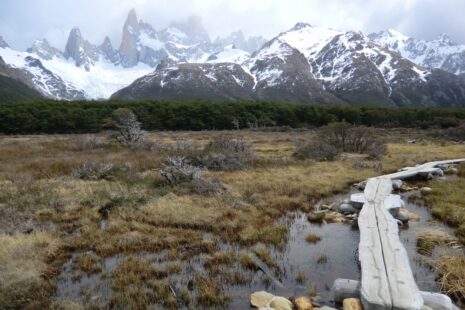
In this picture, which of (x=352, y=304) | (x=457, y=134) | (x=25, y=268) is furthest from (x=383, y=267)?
(x=457, y=134)

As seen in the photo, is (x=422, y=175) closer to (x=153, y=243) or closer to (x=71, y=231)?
(x=153, y=243)

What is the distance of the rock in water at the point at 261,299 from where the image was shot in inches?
329

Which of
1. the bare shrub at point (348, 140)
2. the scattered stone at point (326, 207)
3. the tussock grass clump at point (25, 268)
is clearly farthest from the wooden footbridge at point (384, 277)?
the bare shrub at point (348, 140)

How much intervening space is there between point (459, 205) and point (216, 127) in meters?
70.1

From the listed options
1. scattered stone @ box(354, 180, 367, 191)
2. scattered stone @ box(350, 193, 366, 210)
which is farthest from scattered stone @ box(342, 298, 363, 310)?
scattered stone @ box(354, 180, 367, 191)

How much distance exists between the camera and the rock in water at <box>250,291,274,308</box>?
329 inches

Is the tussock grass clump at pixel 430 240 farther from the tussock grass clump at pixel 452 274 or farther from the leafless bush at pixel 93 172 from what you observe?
the leafless bush at pixel 93 172

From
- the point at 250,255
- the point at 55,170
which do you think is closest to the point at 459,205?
the point at 250,255

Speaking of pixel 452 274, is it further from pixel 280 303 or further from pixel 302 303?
pixel 280 303

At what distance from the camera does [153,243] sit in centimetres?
1217

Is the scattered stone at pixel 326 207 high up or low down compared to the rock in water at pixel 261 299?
up

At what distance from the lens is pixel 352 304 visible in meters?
7.98

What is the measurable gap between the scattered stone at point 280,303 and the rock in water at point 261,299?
0.11 m

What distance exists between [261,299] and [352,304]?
1848mm
